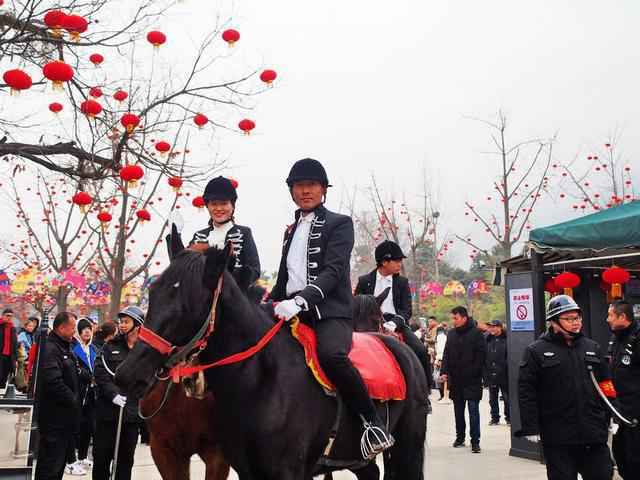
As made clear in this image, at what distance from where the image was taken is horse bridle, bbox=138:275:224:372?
320cm

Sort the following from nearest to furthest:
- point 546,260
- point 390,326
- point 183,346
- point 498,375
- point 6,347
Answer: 1. point 183,346
2. point 390,326
3. point 546,260
4. point 498,375
5. point 6,347

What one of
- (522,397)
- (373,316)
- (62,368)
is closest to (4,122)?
(62,368)

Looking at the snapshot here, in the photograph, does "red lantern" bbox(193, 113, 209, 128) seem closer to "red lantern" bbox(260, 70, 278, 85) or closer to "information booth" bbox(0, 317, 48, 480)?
"red lantern" bbox(260, 70, 278, 85)

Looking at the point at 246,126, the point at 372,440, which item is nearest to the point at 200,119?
the point at 246,126

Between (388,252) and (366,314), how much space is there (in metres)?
1.47

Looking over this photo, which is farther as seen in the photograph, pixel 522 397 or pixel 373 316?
pixel 373 316

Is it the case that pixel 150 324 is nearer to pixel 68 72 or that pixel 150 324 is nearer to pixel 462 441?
pixel 68 72

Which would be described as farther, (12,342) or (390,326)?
(12,342)

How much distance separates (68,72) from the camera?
7730 mm

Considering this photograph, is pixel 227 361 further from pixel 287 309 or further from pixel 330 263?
pixel 330 263

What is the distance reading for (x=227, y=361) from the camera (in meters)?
3.61

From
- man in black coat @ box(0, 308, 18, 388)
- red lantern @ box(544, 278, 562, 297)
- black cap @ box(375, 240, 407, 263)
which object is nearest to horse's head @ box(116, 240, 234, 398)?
black cap @ box(375, 240, 407, 263)

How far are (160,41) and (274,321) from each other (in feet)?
21.7

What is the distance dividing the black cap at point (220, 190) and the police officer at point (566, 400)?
119 inches
